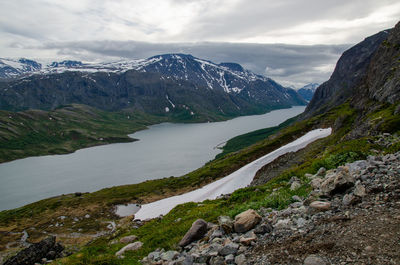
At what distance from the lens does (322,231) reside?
8094 millimetres

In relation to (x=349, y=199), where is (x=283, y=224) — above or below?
below

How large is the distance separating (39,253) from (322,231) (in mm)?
25511

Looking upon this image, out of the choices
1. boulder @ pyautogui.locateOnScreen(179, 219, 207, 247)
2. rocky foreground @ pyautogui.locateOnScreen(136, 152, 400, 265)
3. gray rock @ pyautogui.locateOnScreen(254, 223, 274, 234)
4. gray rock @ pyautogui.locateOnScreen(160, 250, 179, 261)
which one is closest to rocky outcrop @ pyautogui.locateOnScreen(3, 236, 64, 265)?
rocky foreground @ pyautogui.locateOnScreen(136, 152, 400, 265)

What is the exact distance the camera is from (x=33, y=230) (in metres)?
85.7

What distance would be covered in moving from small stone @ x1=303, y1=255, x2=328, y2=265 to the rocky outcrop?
79.8 feet

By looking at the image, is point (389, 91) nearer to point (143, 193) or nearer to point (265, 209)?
point (265, 209)

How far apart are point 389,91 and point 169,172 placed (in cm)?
12789

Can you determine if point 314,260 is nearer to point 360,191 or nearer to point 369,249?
point 369,249

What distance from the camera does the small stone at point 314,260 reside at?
21.5 ft

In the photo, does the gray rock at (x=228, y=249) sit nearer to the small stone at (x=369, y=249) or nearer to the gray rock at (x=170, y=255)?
the gray rock at (x=170, y=255)

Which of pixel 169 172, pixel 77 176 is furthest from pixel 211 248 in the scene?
pixel 77 176

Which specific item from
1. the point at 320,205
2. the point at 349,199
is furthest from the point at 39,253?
the point at 349,199

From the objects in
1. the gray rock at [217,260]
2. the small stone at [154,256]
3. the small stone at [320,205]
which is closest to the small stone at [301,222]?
the small stone at [320,205]

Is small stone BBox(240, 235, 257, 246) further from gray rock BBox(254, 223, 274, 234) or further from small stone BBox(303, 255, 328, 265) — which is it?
small stone BBox(303, 255, 328, 265)
